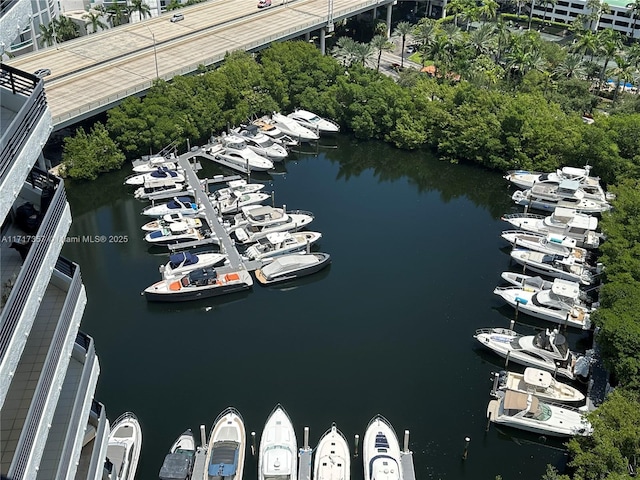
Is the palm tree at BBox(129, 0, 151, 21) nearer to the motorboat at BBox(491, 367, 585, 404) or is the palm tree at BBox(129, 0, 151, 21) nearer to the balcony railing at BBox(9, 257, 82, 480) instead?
the motorboat at BBox(491, 367, 585, 404)

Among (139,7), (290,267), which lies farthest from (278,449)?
(139,7)

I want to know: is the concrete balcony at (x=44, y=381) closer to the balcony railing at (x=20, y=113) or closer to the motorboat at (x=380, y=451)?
the balcony railing at (x=20, y=113)

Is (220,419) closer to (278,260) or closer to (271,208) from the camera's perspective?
(278,260)

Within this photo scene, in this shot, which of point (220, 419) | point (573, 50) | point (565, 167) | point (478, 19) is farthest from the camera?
point (478, 19)

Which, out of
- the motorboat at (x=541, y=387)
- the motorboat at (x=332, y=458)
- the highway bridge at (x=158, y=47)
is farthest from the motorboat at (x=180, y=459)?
the highway bridge at (x=158, y=47)

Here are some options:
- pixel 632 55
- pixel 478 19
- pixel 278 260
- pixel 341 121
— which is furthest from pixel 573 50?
pixel 278 260

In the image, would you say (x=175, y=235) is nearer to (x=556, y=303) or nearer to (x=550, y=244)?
(x=556, y=303)
